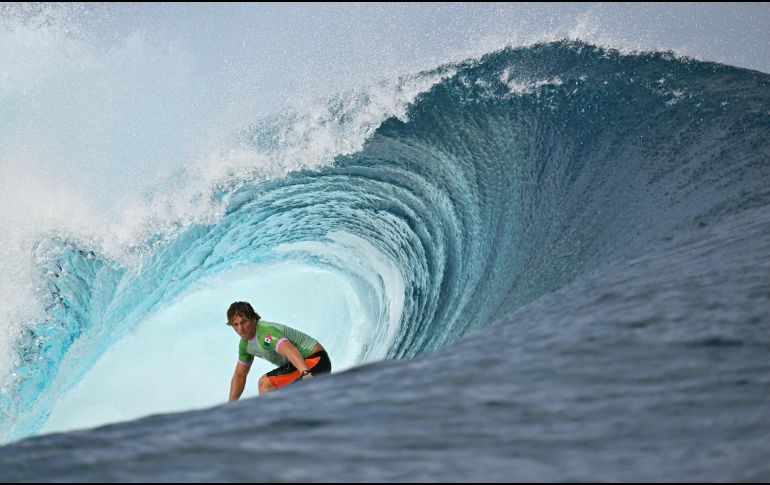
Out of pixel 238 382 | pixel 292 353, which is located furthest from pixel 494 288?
pixel 238 382

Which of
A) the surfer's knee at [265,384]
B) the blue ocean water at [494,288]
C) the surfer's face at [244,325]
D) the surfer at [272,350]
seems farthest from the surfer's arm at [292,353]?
the blue ocean water at [494,288]

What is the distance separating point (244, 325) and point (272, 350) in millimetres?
279

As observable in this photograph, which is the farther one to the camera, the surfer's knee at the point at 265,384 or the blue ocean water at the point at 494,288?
the surfer's knee at the point at 265,384

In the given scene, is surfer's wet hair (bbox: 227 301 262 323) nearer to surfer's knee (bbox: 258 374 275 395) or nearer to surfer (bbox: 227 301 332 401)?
surfer (bbox: 227 301 332 401)

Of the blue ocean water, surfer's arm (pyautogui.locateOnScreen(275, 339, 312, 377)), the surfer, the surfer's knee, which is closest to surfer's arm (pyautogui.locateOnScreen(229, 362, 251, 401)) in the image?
the surfer

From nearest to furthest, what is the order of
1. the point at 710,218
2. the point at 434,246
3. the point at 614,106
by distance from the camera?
the point at 710,218, the point at 614,106, the point at 434,246

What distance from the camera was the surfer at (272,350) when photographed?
5.09 meters

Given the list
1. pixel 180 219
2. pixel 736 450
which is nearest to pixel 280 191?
pixel 180 219

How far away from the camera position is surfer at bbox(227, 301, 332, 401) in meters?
5.09

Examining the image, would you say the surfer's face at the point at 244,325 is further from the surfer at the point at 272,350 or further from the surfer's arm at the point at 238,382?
the surfer's arm at the point at 238,382

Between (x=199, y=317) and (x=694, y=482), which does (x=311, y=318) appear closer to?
(x=199, y=317)

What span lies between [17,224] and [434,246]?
13.5ft

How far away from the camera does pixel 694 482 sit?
1.71 metres

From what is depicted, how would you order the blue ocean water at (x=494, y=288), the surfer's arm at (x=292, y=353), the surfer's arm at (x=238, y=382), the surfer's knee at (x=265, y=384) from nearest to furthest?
the blue ocean water at (x=494, y=288)
the surfer's arm at (x=292, y=353)
the surfer's arm at (x=238, y=382)
the surfer's knee at (x=265, y=384)
